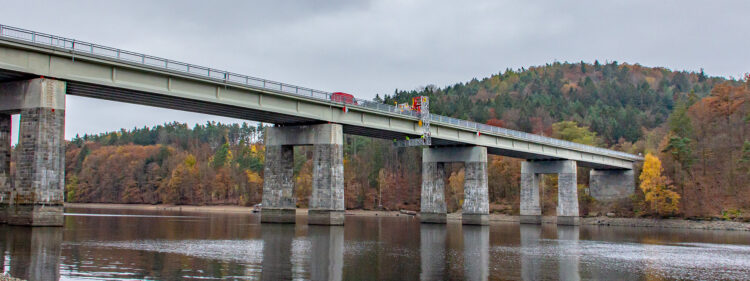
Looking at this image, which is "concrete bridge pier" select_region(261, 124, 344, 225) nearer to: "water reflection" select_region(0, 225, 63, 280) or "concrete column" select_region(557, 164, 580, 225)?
"water reflection" select_region(0, 225, 63, 280)

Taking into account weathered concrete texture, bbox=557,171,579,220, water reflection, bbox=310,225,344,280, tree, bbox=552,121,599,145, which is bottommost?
water reflection, bbox=310,225,344,280

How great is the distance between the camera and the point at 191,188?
171750 mm

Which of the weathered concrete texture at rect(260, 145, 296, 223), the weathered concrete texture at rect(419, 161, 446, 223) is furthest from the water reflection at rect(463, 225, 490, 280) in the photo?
the weathered concrete texture at rect(419, 161, 446, 223)

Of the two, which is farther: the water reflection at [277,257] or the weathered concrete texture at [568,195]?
the weathered concrete texture at [568,195]

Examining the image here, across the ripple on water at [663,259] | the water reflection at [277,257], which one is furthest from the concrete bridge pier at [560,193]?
the water reflection at [277,257]

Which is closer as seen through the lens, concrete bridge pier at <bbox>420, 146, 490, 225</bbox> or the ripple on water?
the ripple on water

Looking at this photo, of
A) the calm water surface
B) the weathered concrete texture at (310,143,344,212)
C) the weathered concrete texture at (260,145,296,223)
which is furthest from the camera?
the weathered concrete texture at (260,145,296,223)

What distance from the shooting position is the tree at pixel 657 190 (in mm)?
100000

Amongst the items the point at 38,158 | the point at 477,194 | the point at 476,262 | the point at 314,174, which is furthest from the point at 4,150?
the point at 477,194

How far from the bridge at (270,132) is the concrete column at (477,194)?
0.43 feet

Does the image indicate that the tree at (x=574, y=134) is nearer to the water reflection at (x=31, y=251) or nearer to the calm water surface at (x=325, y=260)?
the calm water surface at (x=325, y=260)

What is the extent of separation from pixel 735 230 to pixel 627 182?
27.0 meters

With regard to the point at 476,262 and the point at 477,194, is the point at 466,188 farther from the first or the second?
the point at 476,262

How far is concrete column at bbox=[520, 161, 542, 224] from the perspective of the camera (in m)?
100
